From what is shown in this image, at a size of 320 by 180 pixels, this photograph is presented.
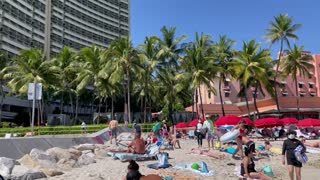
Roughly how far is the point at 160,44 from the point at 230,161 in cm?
2765

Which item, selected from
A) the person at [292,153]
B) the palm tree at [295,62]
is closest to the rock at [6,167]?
the person at [292,153]

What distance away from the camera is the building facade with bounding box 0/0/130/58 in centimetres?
6650

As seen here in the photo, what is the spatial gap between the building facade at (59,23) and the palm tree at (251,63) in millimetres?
39719

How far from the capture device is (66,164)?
45.1 feet

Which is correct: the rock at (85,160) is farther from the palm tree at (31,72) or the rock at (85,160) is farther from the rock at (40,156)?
the palm tree at (31,72)

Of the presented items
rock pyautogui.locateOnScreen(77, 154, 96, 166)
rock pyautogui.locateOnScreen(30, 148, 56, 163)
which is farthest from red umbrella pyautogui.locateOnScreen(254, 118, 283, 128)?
rock pyautogui.locateOnScreen(30, 148, 56, 163)

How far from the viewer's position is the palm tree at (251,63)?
42594mm

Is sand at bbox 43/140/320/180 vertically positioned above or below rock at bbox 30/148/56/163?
below

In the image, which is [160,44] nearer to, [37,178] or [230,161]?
[230,161]

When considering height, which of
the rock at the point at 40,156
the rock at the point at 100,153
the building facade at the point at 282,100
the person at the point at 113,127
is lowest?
the rock at the point at 100,153

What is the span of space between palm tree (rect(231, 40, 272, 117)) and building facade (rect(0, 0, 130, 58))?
39.7 metres

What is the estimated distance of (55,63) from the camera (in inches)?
1882

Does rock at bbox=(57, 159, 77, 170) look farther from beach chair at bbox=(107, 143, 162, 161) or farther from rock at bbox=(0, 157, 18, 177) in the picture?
rock at bbox=(0, 157, 18, 177)

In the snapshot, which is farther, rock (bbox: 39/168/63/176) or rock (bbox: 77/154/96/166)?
rock (bbox: 77/154/96/166)
